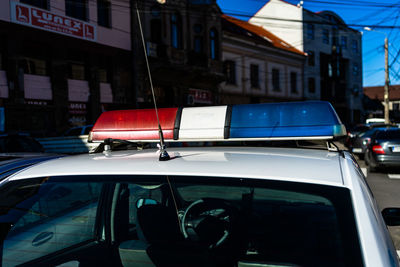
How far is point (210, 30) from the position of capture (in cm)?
2733

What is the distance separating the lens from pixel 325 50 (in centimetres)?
4459

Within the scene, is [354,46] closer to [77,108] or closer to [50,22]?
[77,108]

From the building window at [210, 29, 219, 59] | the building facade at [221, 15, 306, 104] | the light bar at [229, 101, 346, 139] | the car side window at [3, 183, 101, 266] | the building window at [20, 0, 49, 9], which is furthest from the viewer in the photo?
the building facade at [221, 15, 306, 104]

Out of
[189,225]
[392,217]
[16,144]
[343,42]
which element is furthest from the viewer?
[343,42]

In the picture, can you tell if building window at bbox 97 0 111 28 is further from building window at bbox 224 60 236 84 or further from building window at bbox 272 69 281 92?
building window at bbox 272 69 281 92

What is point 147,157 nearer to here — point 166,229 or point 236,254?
point 166,229

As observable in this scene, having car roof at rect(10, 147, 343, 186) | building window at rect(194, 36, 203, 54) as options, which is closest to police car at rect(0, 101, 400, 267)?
car roof at rect(10, 147, 343, 186)

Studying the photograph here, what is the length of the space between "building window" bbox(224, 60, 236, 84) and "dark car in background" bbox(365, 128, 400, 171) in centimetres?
Answer: 2010

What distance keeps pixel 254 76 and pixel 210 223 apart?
33.7 m

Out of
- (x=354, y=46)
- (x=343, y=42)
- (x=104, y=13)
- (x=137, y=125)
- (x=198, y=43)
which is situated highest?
(x=343, y=42)

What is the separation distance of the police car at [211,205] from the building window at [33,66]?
1548 cm

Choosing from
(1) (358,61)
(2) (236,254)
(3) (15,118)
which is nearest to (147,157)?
(2) (236,254)

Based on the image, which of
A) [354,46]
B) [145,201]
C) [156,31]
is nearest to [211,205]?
[145,201]

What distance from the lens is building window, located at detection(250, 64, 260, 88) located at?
1345 inches
